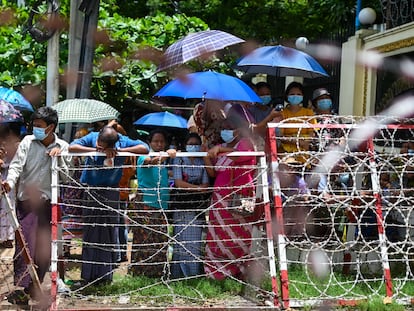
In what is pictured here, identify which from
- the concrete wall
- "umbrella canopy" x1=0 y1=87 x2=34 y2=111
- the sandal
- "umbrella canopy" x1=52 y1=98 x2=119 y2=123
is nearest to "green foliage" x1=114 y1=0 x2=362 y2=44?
the concrete wall

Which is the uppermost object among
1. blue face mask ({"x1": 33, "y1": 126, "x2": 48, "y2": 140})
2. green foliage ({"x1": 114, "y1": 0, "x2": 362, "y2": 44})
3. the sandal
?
green foliage ({"x1": 114, "y1": 0, "x2": 362, "y2": 44})

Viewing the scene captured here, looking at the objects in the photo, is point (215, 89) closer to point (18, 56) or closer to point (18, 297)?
point (18, 297)

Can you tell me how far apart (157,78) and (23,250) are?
5.05m

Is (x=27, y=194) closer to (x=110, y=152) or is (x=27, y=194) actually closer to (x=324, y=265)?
(x=110, y=152)

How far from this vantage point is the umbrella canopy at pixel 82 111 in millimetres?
7016

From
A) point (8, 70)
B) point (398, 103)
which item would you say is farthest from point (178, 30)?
point (398, 103)

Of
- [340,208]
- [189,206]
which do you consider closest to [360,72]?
[340,208]

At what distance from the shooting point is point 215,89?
6.84 m

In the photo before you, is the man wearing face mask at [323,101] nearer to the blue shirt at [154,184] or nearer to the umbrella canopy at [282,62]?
the umbrella canopy at [282,62]

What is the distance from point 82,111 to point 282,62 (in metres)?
2.28

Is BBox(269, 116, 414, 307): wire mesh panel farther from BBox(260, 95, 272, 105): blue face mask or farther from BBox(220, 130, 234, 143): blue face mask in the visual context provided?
BBox(260, 95, 272, 105): blue face mask

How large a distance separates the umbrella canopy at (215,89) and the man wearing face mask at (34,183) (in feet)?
6.20

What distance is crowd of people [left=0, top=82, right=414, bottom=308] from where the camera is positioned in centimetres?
548

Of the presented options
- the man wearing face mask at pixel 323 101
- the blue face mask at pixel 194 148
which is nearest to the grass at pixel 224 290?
the blue face mask at pixel 194 148
